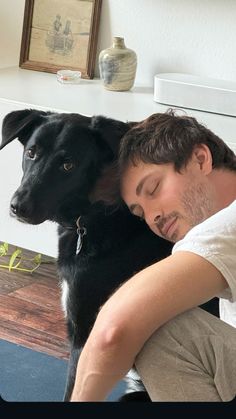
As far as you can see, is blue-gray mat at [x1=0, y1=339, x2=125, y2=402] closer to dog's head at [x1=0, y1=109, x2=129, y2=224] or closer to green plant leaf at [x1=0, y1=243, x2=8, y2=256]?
dog's head at [x1=0, y1=109, x2=129, y2=224]

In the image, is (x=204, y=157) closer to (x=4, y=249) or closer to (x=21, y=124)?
(x=21, y=124)

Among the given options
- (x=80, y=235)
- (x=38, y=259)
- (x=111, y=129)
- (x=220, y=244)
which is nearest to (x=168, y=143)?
(x=111, y=129)

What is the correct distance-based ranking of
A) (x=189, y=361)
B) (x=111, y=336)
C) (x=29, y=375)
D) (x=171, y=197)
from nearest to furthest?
(x=111, y=336) → (x=189, y=361) → (x=171, y=197) → (x=29, y=375)

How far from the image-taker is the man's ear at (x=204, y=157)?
1474mm

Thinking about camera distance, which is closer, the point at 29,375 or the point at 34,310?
the point at 29,375

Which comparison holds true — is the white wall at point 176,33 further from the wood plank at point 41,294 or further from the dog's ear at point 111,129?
the dog's ear at point 111,129

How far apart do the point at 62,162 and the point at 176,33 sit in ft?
4.81

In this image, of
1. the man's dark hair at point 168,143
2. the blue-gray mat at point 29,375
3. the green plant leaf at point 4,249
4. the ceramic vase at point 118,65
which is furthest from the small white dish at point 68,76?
the man's dark hair at point 168,143

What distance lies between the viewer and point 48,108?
2453 millimetres

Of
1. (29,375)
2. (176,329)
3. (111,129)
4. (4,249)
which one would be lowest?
(4,249)

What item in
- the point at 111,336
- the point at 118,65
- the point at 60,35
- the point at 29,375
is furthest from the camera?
the point at 60,35

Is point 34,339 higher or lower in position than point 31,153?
lower

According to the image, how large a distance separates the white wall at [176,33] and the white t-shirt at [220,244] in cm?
180
